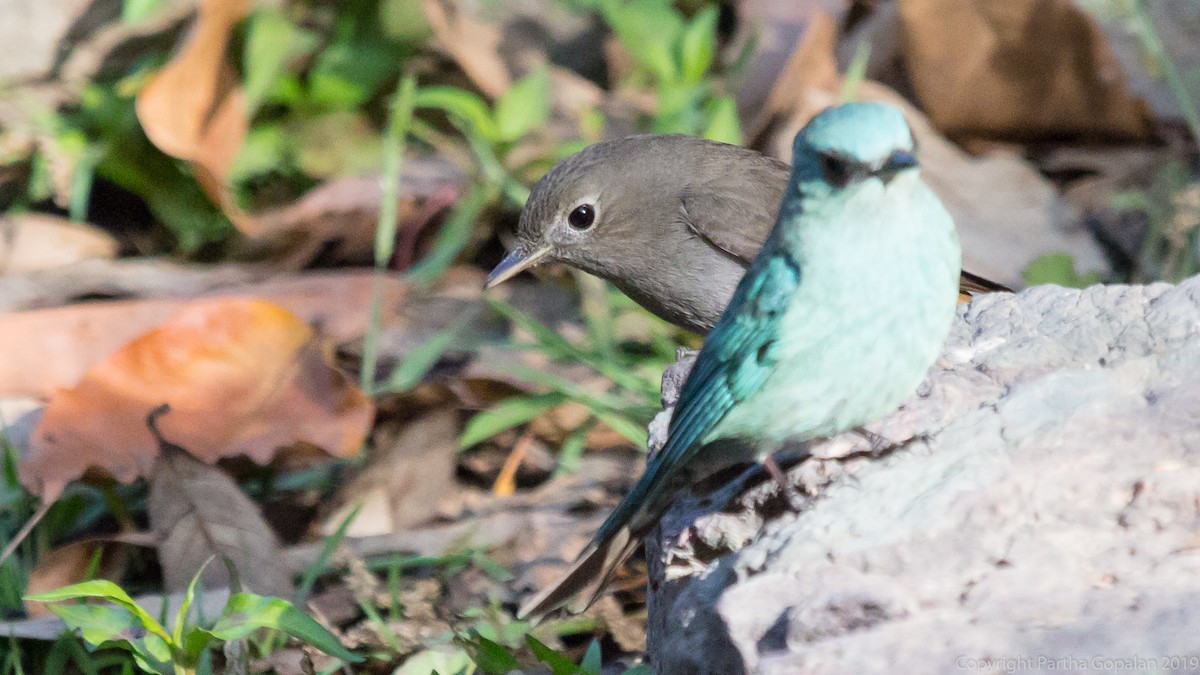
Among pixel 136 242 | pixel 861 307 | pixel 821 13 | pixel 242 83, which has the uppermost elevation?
pixel 861 307

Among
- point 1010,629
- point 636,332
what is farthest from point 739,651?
point 636,332

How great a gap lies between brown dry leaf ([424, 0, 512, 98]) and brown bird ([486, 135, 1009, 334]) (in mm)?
1849

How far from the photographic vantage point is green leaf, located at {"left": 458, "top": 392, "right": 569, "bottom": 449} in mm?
4773

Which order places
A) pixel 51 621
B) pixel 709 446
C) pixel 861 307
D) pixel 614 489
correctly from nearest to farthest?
pixel 861 307
pixel 709 446
pixel 51 621
pixel 614 489

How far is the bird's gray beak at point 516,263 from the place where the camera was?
443 centimetres

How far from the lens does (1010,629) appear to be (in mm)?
2225

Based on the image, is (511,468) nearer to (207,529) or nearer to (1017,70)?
(207,529)

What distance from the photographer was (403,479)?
4.79 m

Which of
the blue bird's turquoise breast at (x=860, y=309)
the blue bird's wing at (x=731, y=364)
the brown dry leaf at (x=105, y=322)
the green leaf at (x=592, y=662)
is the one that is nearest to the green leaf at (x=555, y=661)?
the green leaf at (x=592, y=662)

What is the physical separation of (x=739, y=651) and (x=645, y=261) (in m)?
2.15

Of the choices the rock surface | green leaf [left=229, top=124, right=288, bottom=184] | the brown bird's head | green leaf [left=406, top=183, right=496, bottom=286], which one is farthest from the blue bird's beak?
green leaf [left=229, top=124, right=288, bottom=184]

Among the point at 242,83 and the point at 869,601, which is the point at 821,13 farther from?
the point at 869,601

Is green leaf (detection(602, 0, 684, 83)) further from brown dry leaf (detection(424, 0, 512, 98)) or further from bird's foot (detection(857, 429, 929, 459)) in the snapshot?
bird's foot (detection(857, 429, 929, 459))

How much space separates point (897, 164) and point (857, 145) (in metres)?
0.08
